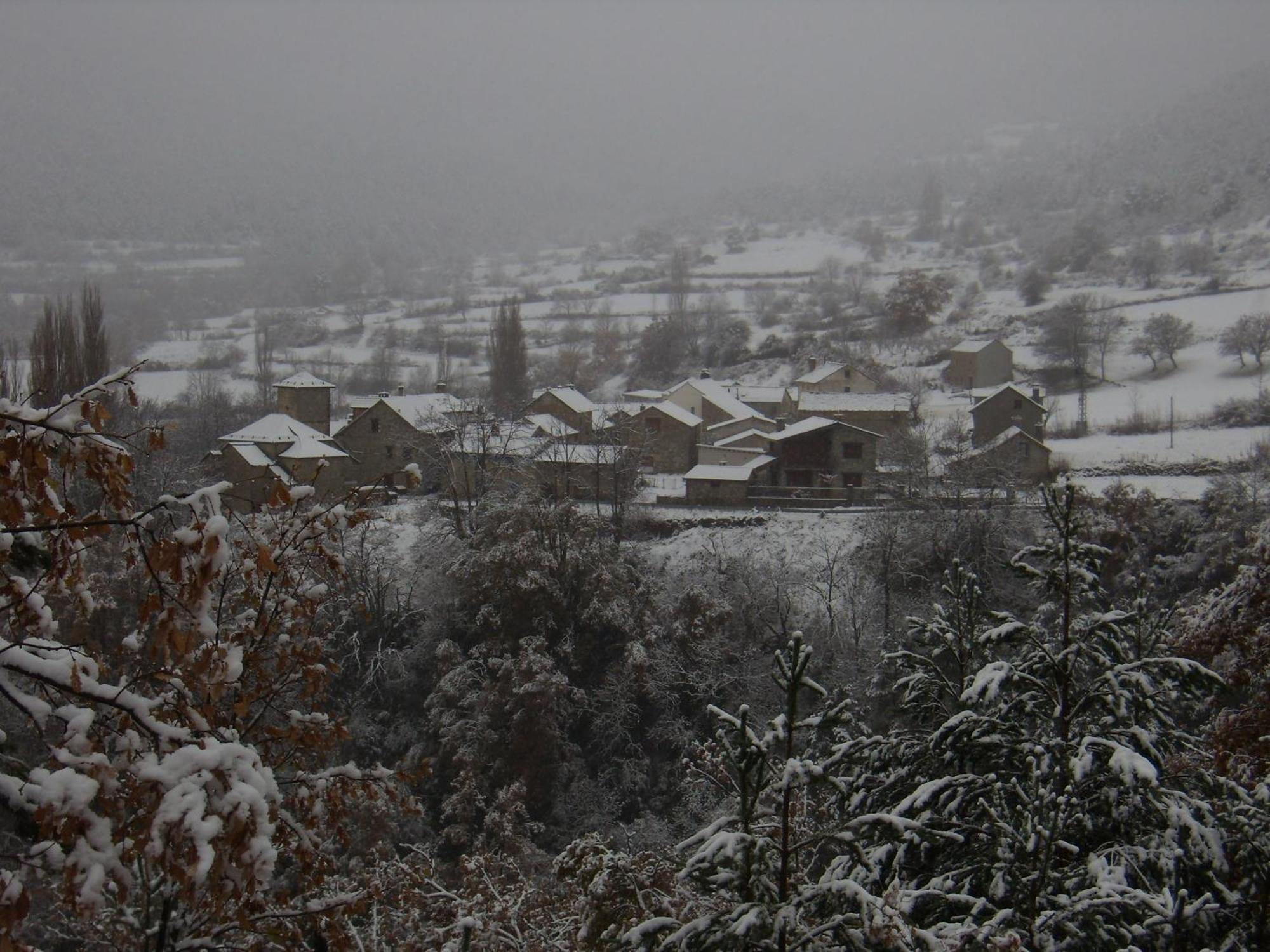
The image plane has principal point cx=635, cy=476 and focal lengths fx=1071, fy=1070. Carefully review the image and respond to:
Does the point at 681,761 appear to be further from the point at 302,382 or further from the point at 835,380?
the point at 835,380

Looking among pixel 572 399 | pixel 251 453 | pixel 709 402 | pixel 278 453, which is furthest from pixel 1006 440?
pixel 251 453

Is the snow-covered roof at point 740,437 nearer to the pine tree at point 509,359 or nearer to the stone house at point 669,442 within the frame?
the stone house at point 669,442

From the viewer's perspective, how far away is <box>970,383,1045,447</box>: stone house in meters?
37.5

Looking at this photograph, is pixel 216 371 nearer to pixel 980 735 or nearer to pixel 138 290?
pixel 138 290

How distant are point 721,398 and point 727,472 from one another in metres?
9.13

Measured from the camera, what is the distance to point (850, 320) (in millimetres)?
66562

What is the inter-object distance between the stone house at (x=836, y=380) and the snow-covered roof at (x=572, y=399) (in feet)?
30.9

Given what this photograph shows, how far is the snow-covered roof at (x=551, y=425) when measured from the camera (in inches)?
1307

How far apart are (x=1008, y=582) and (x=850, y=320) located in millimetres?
43197

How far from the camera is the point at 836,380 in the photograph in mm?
45500

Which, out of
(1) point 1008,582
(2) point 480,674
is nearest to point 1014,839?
(2) point 480,674

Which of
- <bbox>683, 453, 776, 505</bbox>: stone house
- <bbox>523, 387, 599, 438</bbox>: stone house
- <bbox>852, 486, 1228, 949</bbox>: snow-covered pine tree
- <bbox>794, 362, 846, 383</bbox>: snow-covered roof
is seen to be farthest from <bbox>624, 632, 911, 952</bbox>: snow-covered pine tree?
<bbox>794, 362, 846, 383</bbox>: snow-covered roof

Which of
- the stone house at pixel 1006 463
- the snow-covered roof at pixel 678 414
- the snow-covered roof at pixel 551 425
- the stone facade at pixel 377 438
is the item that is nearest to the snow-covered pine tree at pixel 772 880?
the stone house at pixel 1006 463

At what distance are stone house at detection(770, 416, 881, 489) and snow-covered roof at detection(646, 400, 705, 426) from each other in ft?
15.3
